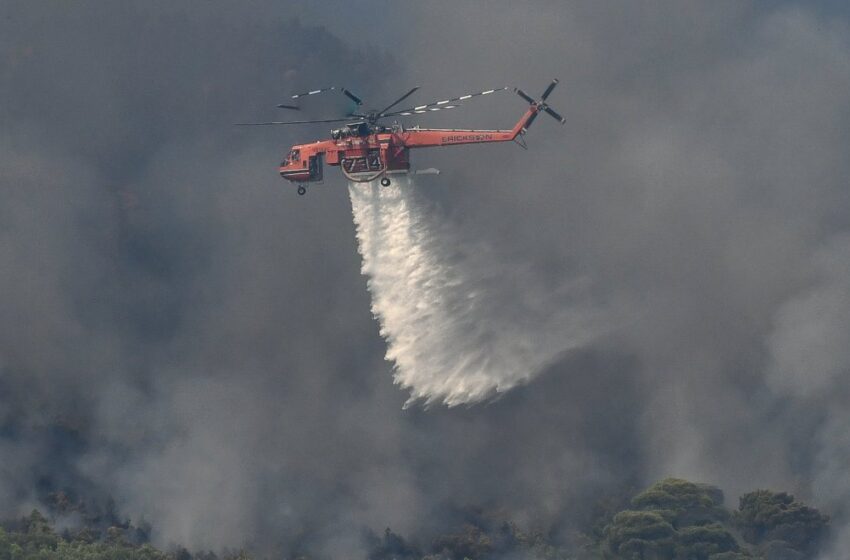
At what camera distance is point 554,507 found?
128750 mm

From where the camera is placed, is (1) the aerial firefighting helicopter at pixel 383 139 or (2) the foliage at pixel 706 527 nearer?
(1) the aerial firefighting helicopter at pixel 383 139

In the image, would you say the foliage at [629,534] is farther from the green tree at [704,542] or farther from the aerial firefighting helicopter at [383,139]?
the aerial firefighting helicopter at [383,139]

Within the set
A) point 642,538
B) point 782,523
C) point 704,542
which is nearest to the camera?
point 704,542

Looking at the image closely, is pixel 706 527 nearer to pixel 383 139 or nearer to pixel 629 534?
pixel 629 534

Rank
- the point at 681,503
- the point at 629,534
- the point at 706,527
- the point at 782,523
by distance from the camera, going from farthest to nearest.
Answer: the point at 681,503
the point at 782,523
the point at 706,527
the point at 629,534

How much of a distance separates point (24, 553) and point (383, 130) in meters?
27.5

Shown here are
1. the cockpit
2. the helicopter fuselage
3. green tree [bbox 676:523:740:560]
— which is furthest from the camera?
green tree [bbox 676:523:740:560]

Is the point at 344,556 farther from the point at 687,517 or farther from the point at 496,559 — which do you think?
the point at 687,517

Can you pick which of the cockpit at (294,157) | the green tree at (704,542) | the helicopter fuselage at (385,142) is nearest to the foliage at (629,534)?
the green tree at (704,542)

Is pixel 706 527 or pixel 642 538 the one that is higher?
pixel 706 527

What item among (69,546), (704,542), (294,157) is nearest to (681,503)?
(704,542)

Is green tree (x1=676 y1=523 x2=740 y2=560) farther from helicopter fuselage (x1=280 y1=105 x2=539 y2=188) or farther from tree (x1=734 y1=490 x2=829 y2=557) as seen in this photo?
helicopter fuselage (x1=280 y1=105 x2=539 y2=188)

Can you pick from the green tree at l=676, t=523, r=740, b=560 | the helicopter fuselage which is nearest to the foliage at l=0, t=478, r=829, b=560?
the green tree at l=676, t=523, r=740, b=560

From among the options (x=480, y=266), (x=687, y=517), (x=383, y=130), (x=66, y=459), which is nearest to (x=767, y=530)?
(x=687, y=517)
